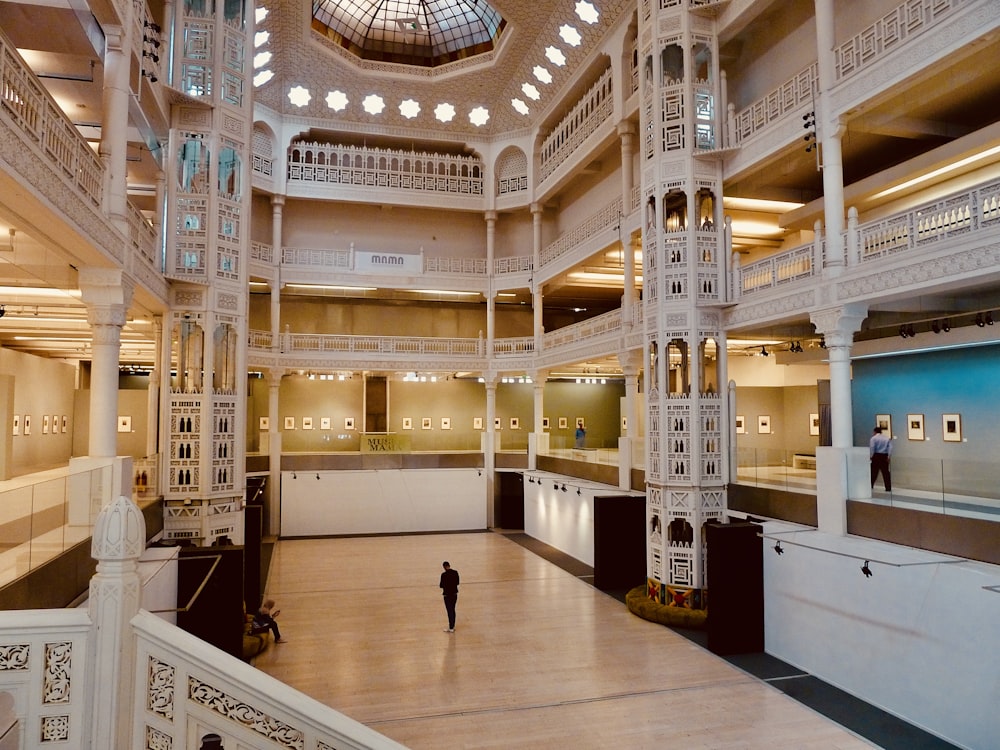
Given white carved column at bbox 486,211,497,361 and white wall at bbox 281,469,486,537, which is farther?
white carved column at bbox 486,211,497,361

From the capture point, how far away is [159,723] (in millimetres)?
4055

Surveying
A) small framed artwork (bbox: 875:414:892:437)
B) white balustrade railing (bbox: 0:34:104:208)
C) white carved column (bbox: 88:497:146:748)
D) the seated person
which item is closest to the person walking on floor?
small framed artwork (bbox: 875:414:892:437)

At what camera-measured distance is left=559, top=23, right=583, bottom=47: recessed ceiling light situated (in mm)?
24062

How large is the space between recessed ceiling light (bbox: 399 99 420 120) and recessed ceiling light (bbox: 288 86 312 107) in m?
3.84

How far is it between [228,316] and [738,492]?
13.2 metres

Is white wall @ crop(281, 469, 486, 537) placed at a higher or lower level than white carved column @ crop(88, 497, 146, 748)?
lower

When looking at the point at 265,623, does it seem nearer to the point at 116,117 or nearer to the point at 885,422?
the point at 116,117

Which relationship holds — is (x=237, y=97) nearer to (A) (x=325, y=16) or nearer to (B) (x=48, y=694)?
(A) (x=325, y=16)

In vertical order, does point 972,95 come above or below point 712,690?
above

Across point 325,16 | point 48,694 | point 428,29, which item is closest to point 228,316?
point 48,694

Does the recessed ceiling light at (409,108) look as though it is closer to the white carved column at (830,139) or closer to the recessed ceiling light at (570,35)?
the recessed ceiling light at (570,35)

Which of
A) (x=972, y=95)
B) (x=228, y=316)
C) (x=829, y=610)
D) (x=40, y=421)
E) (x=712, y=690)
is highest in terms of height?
(x=972, y=95)

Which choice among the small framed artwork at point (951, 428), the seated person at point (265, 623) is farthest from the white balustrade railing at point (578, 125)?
the seated person at point (265, 623)

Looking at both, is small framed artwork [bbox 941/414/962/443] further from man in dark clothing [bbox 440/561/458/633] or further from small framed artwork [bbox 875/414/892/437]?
man in dark clothing [bbox 440/561/458/633]
